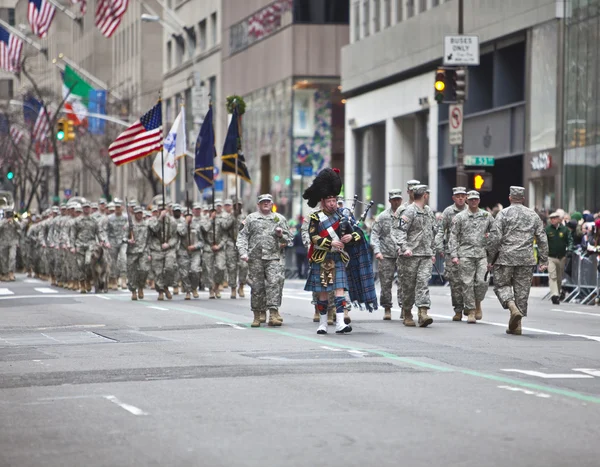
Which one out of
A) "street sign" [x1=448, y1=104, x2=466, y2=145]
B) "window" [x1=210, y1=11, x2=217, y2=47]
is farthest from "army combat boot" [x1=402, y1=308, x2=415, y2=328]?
"window" [x1=210, y1=11, x2=217, y2=47]

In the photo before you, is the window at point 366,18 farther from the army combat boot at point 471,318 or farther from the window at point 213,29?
the army combat boot at point 471,318

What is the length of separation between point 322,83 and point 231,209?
33.0 metres

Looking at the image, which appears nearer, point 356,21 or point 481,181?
point 481,181

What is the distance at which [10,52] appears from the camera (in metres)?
56.7

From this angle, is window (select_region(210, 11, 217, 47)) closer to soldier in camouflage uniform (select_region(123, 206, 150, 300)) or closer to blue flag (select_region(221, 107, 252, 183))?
blue flag (select_region(221, 107, 252, 183))

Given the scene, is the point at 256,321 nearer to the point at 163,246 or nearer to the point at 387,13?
the point at 163,246

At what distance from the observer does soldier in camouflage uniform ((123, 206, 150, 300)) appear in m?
28.5

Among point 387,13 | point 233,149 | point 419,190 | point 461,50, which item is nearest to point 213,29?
point 387,13

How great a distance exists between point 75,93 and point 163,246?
98.2 feet

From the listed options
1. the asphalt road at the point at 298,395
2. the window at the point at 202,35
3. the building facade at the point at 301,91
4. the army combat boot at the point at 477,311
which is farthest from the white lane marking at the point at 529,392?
the window at the point at 202,35

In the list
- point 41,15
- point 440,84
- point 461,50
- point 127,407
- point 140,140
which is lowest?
point 127,407

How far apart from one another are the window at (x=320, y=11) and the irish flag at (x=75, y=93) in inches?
377

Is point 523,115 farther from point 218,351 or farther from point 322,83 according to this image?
point 218,351

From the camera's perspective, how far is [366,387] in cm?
1195
